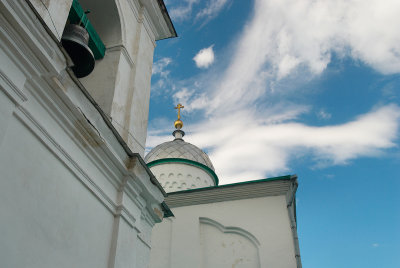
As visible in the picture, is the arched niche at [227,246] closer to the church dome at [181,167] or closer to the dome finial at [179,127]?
the church dome at [181,167]

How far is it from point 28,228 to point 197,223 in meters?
5.95

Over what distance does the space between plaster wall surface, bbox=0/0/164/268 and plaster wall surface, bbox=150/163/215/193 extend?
7.37 m

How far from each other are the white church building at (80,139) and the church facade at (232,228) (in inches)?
1.7

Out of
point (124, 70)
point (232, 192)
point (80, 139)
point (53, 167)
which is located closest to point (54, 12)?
point (80, 139)

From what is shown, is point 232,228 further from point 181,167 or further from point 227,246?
point 181,167

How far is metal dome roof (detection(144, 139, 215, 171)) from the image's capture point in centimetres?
1288

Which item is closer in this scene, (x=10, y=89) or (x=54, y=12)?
(x=10, y=89)

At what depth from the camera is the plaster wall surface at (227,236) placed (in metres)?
8.05

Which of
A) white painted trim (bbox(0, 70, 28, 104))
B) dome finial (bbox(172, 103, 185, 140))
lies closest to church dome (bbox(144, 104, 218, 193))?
dome finial (bbox(172, 103, 185, 140))

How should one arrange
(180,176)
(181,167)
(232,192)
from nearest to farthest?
(232,192), (180,176), (181,167)

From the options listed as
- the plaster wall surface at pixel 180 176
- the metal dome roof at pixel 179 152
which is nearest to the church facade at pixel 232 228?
the plaster wall surface at pixel 180 176

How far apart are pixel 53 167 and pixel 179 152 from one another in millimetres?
9447

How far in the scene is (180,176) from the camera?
1234cm

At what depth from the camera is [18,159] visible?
3109 millimetres
